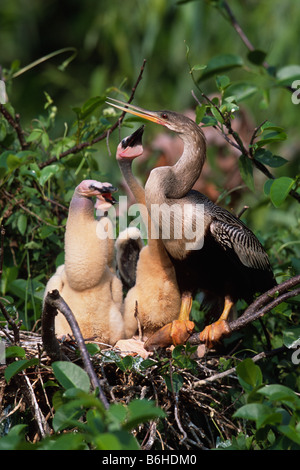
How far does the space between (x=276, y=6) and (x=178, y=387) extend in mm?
5576

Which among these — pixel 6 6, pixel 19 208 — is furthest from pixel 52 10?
pixel 19 208

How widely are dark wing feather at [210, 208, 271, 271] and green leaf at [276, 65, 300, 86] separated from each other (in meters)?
0.66

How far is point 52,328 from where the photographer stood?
2082mm

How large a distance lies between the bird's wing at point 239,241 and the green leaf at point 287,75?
26.2 inches

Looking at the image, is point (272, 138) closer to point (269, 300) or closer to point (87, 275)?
point (269, 300)

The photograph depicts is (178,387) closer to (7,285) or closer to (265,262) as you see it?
(265,262)

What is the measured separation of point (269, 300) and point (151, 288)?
53 cm

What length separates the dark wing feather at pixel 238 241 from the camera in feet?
8.20

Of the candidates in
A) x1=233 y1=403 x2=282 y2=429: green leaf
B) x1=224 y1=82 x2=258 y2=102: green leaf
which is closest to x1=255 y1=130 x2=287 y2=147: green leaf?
x1=224 y1=82 x2=258 y2=102: green leaf

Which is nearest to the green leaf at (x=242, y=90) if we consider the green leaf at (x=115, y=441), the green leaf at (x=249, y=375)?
Result: the green leaf at (x=249, y=375)

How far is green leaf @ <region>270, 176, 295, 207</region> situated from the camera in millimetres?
2203

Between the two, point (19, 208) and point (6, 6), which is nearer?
point (19, 208)

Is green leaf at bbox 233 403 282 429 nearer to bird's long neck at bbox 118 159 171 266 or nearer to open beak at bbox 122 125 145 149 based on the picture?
bird's long neck at bbox 118 159 171 266

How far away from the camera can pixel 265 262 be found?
259 cm
